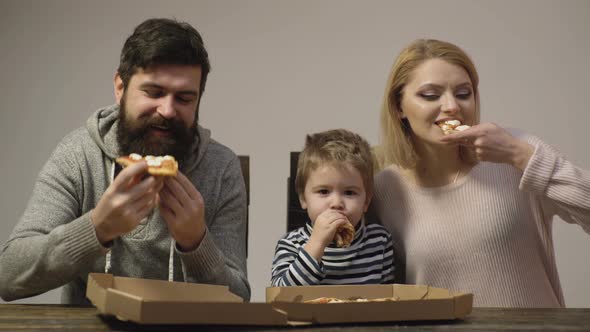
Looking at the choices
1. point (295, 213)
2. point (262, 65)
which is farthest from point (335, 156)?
point (262, 65)

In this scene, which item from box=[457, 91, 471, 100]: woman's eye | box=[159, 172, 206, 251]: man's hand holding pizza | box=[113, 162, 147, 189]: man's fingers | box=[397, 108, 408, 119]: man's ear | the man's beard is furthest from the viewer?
box=[397, 108, 408, 119]: man's ear

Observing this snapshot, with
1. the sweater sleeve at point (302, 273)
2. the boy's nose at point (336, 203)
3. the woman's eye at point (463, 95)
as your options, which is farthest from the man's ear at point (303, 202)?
the woman's eye at point (463, 95)

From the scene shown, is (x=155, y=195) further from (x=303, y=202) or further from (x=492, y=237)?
(x=492, y=237)

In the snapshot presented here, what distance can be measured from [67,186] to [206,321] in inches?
35.8

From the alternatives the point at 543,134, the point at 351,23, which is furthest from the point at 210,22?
the point at 543,134

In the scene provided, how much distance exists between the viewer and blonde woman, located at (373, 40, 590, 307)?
2.03 metres

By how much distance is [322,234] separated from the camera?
192cm

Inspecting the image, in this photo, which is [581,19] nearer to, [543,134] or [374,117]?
[543,134]

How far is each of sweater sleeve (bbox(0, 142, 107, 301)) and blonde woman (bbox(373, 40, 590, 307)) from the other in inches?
38.0

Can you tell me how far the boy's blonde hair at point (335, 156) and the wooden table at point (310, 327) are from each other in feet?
2.35

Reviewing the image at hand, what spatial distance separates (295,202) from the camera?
2.25 m

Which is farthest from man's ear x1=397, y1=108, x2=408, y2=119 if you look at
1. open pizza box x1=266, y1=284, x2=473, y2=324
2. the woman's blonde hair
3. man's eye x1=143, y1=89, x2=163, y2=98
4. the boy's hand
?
open pizza box x1=266, y1=284, x2=473, y2=324

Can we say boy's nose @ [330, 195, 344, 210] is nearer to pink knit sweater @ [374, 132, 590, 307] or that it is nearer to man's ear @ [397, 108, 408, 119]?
pink knit sweater @ [374, 132, 590, 307]

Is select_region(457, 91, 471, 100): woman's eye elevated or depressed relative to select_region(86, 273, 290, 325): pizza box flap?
elevated
